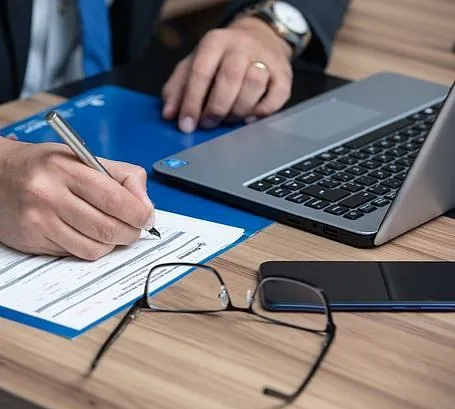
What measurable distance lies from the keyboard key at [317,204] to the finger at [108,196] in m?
0.18

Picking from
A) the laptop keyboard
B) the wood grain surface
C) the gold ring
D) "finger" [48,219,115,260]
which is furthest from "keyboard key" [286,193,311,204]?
the wood grain surface

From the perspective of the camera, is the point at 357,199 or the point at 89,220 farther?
the point at 357,199

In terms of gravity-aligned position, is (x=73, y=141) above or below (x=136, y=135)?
above

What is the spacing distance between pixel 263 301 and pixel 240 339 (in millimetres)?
58

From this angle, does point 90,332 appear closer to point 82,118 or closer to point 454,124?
point 454,124

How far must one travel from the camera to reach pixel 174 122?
1334mm

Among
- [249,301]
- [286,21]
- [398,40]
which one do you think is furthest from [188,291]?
[398,40]

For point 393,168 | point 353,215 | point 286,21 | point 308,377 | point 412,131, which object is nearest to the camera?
point 308,377

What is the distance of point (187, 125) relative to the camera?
51.1 inches

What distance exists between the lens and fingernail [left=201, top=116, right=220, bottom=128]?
1.31 meters

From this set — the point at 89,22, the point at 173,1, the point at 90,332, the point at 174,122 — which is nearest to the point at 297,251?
the point at 90,332

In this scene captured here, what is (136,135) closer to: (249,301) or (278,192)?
(278,192)

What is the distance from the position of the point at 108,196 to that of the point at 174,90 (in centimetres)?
42

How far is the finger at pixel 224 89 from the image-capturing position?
1302 millimetres
